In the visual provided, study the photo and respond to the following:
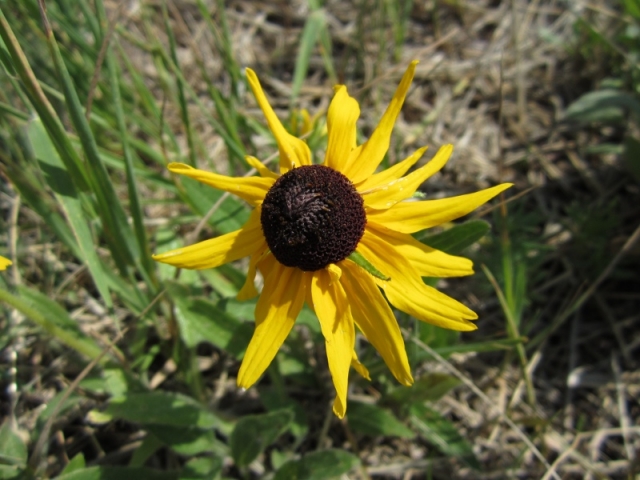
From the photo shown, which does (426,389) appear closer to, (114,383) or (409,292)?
(409,292)

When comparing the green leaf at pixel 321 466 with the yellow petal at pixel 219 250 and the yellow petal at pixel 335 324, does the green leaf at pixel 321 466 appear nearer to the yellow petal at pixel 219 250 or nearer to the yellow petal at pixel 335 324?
the yellow petal at pixel 335 324

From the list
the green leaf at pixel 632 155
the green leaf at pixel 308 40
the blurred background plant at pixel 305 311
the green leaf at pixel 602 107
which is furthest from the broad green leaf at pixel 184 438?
the green leaf at pixel 602 107

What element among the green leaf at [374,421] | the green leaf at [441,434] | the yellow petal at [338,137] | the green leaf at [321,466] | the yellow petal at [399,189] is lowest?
the green leaf at [441,434]

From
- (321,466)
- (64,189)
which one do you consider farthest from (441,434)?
(64,189)

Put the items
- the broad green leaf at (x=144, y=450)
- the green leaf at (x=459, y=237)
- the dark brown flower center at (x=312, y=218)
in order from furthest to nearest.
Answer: the broad green leaf at (x=144, y=450), the green leaf at (x=459, y=237), the dark brown flower center at (x=312, y=218)

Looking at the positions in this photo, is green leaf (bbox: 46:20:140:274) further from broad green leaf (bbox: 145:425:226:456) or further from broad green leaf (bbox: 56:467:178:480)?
broad green leaf (bbox: 56:467:178:480)

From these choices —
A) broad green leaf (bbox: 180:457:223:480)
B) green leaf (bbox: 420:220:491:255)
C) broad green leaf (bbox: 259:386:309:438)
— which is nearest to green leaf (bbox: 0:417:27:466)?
broad green leaf (bbox: 180:457:223:480)

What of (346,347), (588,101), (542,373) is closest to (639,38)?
(588,101)
